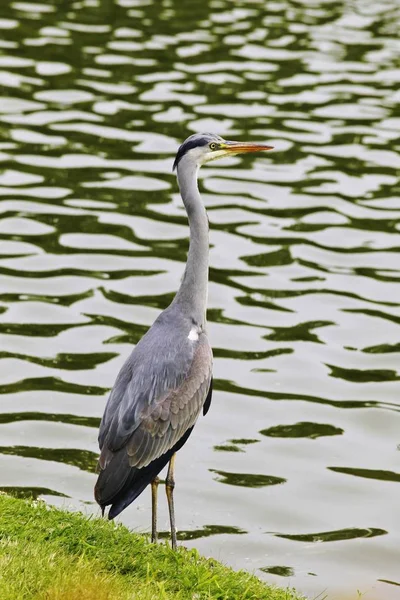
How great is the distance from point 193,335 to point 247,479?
7.76 ft

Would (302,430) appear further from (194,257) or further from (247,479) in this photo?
→ (194,257)

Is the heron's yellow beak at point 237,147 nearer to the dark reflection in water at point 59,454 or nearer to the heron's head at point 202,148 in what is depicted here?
the heron's head at point 202,148

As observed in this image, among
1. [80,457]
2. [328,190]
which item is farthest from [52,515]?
[328,190]

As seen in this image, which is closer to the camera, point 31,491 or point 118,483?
point 118,483

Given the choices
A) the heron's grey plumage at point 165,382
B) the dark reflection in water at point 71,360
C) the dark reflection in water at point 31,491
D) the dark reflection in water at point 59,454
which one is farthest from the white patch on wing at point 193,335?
the dark reflection in water at point 71,360

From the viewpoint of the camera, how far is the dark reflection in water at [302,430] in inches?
430

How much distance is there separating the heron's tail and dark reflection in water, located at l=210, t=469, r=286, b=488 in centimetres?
252

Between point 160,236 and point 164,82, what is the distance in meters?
5.54

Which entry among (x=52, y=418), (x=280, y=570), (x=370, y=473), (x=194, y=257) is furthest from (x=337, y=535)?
(x=52, y=418)

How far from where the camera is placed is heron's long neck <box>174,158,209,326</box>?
8.45 metres

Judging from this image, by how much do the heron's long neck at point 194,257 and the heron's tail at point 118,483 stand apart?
1239mm

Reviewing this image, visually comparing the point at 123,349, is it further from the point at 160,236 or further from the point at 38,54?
the point at 38,54

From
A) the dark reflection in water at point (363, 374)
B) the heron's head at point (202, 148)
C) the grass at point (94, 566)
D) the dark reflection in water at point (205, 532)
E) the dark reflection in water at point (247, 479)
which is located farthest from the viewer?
the dark reflection in water at point (363, 374)

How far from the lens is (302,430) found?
1098cm
